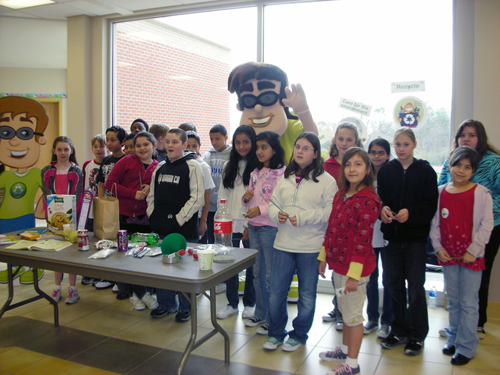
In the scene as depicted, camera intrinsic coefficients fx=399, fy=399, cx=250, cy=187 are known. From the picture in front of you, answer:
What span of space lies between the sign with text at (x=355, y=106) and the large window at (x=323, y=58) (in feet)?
0.06

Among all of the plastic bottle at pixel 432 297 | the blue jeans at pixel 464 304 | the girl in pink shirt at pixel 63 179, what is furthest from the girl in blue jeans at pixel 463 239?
the girl in pink shirt at pixel 63 179

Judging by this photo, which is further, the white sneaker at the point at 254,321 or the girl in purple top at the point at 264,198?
the white sneaker at the point at 254,321

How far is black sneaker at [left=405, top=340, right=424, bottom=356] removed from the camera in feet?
8.17

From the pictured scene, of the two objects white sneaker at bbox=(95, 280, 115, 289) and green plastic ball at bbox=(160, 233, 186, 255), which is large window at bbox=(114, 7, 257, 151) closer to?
white sneaker at bbox=(95, 280, 115, 289)

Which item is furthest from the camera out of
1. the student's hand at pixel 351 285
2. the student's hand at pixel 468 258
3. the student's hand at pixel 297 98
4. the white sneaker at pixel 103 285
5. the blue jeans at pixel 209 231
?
the white sneaker at pixel 103 285

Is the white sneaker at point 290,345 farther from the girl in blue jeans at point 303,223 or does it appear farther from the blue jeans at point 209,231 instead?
the blue jeans at point 209,231

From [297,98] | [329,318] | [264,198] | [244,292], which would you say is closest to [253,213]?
[264,198]

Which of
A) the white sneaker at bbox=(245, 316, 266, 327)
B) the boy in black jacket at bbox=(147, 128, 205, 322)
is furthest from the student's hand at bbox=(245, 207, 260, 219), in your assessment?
the white sneaker at bbox=(245, 316, 266, 327)

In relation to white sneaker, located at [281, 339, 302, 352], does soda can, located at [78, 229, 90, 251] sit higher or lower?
higher

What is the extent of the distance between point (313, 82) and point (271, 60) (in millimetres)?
520

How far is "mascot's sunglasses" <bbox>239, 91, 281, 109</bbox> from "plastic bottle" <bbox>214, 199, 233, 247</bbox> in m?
1.11

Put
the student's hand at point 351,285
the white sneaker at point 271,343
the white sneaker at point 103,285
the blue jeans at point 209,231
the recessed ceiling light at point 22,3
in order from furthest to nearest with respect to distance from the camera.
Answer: the recessed ceiling light at point 22,3 < the white sneaker at point 103,285 < the blue jeans at point 209,231 < the white sneaker at point 271,343 < the student's hand at point 351,285

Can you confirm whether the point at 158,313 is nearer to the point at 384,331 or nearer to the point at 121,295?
the point at 121,295

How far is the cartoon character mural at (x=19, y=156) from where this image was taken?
3582mm
